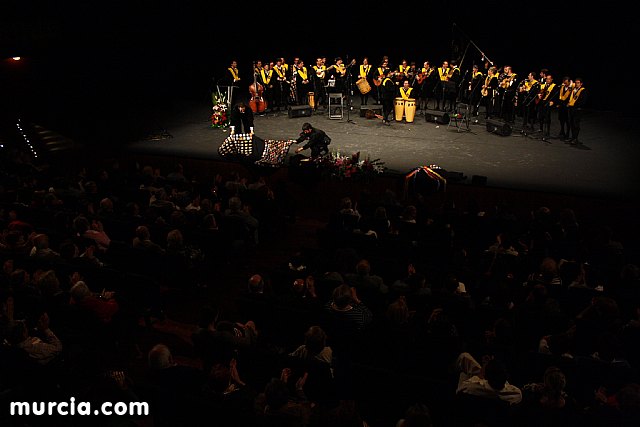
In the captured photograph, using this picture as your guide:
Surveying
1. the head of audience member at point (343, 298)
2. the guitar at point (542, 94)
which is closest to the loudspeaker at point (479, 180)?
the guitar at point (542, 94)

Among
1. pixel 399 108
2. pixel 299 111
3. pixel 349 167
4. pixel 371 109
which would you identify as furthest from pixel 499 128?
pixel 299 111

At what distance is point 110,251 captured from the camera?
26.0 ft

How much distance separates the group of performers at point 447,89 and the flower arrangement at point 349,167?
440cm

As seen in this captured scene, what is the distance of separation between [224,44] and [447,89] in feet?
27.2

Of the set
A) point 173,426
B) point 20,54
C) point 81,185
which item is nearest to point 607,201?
point 173,426

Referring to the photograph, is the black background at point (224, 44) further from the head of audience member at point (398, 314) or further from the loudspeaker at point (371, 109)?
the head of audience member at point (398, 314)

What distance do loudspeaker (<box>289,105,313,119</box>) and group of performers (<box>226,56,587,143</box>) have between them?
0.74 m

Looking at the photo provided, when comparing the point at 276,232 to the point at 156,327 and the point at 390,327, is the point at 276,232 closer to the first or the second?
the point at 156,327

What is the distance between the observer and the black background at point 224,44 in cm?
1677

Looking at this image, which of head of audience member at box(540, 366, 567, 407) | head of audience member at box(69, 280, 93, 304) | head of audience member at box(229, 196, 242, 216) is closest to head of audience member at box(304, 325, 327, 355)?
head of audience member at box(540, 366, 567, 407)

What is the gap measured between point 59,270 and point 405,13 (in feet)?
48.3

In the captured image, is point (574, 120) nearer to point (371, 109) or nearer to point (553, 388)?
point (371, 109)

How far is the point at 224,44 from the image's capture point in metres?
20.3

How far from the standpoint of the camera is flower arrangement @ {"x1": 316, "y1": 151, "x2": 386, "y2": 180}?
11.3m
